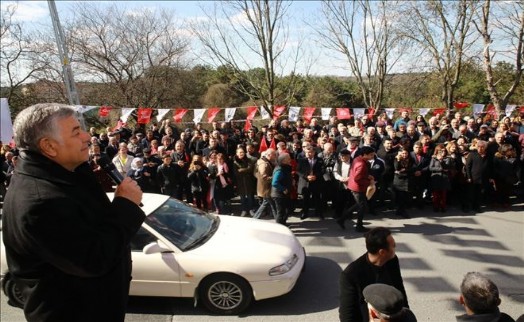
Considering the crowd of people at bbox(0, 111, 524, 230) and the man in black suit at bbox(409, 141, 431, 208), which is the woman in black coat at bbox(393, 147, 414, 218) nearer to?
the crowd of people at bbox(0, 111, 524, 230)

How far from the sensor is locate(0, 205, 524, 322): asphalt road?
458 centimetres

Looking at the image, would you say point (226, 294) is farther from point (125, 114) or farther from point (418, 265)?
point (125, 114)

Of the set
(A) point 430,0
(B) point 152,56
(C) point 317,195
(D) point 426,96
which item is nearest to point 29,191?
(C) point 317,195

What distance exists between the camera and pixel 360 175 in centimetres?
714

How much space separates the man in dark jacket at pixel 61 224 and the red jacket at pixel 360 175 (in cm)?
603

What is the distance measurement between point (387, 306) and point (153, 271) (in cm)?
317

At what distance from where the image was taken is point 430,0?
14656 millimetres

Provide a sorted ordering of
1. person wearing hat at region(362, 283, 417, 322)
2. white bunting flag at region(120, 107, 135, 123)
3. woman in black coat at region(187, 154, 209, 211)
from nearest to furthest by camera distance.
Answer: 1. person wearing hat at region(362, 283, 417, 322)
2. woman in black coat at region(187, 154, 209, 211)
3. white bunting flag at region(120, 107, 135, 123)

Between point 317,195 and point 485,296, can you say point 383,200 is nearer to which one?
point 317,195

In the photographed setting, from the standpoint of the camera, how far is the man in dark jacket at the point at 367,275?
2.69 meters

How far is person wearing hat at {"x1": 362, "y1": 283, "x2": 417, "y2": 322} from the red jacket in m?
5.03

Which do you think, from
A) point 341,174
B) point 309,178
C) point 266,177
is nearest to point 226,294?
point 266,177

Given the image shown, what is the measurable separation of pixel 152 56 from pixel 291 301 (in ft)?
56.0

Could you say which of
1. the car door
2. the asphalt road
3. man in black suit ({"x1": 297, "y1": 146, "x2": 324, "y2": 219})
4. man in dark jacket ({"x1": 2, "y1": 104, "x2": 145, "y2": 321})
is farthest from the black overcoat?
man in black suit ({"x1": 297, "y1": 146, "x2": 324, "y2": 219})
